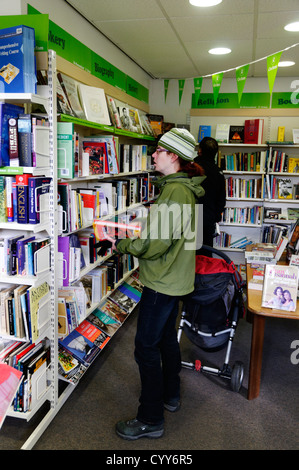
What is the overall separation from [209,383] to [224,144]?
3542mm

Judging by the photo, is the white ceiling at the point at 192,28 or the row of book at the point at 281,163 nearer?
the white ceiling at the point at 192,28

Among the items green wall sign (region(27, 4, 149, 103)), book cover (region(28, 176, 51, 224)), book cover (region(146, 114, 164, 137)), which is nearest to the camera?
book cover (region(28, 176, 51, 224))

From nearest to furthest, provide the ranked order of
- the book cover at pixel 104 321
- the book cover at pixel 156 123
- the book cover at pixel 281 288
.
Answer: the book cover at pixel 281 288 < the book cover at pixel 104 321 < the book cover at pixel 156 123

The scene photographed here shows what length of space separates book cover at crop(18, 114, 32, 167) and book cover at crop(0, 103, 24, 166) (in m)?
0.05

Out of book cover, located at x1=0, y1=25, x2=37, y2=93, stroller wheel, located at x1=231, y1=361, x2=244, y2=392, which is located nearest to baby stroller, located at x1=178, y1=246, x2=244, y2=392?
stroller wheel, located at x1=231, y1=361, x2=244, y2=392

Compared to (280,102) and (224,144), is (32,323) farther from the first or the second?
(280,102)

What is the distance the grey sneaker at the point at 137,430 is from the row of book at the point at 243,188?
399cm

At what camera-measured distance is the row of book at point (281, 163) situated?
5.53m

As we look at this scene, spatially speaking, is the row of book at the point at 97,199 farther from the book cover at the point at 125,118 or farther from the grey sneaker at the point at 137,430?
the grey sneaker at the point at 137,430

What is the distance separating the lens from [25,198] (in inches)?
83.7

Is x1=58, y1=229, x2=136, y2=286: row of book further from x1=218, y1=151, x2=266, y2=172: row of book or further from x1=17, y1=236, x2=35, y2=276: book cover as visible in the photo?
x1=218, y1=151, x2=266, y2=172: row of book

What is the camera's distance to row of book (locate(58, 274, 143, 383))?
272 cm

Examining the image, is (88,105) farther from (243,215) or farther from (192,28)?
(243,215)

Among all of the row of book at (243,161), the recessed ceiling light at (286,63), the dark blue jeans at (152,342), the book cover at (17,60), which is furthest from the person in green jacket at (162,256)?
the row of book at (243,161)
